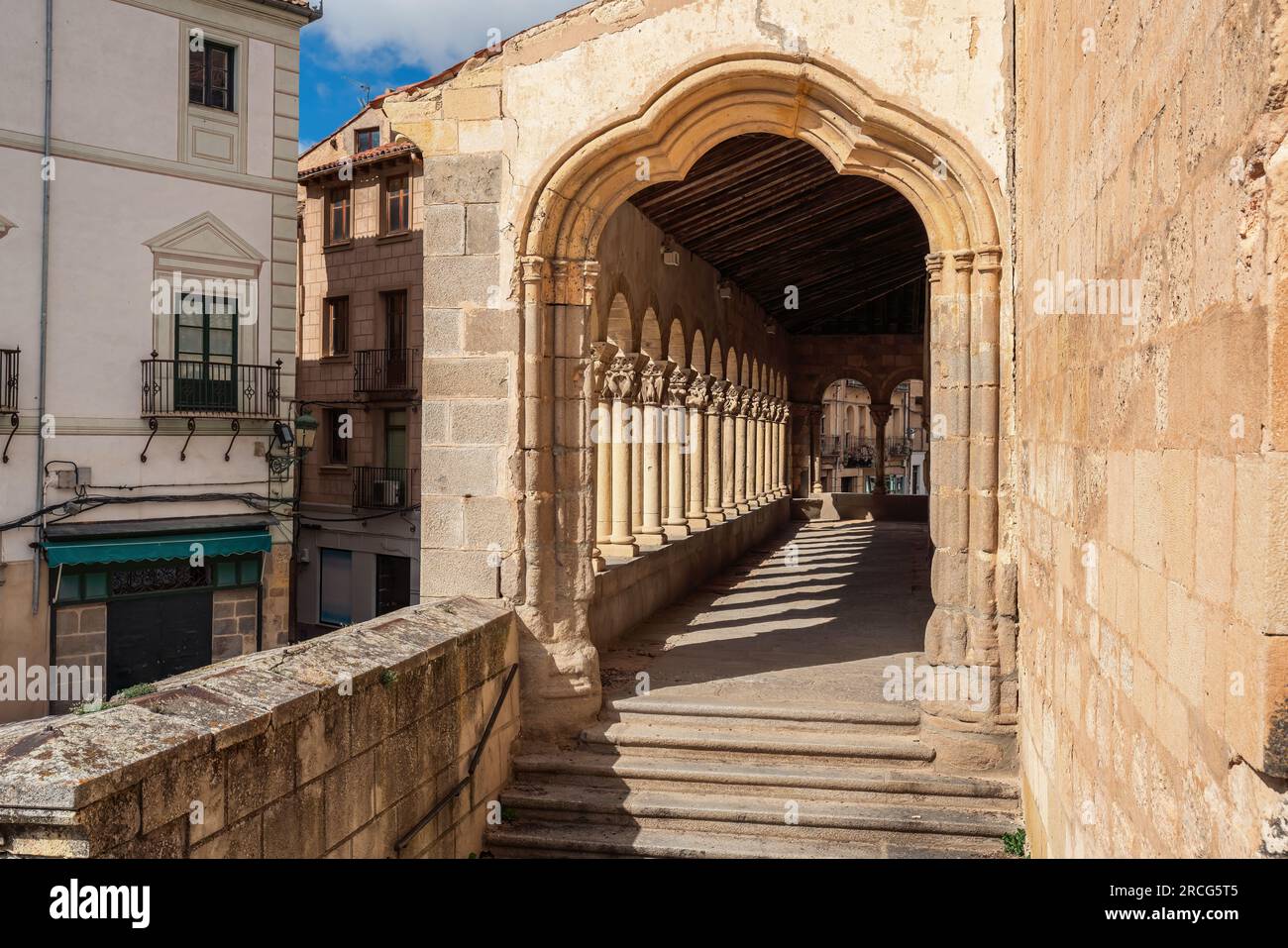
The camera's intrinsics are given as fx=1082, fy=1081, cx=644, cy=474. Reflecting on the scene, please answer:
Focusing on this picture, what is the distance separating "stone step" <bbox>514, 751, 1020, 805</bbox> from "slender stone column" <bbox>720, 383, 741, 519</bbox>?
7434 mm

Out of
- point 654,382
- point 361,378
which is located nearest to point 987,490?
point 654,382

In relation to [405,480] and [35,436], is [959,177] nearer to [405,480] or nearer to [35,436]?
[35,436]

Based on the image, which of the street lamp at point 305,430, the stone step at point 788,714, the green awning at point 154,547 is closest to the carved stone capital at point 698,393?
the street lamp at point 305,430

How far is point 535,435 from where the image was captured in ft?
18.0

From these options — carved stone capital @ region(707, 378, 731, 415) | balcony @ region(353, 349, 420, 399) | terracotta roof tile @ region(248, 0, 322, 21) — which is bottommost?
carved stone capital @ region(707, 378, 731, 415)

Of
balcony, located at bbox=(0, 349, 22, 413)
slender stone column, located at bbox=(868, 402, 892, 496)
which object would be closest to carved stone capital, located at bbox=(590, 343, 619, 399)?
balcony, located at bbox=(0, 349, 22, 413)

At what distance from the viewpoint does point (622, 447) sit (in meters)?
8.82

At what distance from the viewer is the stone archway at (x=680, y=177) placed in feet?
16.3

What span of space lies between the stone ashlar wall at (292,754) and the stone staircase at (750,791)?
349 millimetres

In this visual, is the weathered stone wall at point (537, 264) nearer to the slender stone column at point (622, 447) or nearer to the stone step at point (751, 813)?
Result: the stone step at point (751, 813)

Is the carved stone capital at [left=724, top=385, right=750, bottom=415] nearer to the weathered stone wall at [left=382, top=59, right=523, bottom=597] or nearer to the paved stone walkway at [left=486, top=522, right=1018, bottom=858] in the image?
the paved stone walkway at [left=486, top=522, right=1018, bottom=858]

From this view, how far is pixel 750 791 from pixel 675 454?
5520mm

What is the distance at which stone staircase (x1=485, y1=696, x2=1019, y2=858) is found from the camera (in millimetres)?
4746
